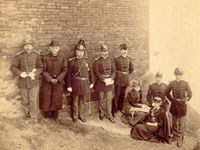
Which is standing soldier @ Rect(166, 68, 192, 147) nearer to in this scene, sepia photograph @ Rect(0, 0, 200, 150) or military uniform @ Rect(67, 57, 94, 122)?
sepia photograph @ Rect(0, 0, 200, 150)

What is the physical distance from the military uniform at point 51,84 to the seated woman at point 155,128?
194 centimetres

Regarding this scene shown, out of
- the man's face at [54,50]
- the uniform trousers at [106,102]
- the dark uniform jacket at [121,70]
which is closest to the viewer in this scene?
the man's face at [54,50]

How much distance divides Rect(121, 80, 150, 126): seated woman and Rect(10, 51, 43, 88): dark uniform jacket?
2643 mm

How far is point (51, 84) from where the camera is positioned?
752cm

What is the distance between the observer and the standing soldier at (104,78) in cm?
827

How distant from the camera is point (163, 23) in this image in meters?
13.5

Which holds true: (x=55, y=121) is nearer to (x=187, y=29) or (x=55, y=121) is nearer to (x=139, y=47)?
(x=139, y=47)

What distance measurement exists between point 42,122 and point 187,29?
31.4 feet

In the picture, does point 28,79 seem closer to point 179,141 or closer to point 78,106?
point 78,106

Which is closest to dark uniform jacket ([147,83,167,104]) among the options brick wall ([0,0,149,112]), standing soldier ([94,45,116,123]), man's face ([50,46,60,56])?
standing soldier ([94,45,116,123])

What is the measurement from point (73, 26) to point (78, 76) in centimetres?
130

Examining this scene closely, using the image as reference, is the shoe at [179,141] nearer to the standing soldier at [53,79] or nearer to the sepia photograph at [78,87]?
the sepia photograph at [78,87]

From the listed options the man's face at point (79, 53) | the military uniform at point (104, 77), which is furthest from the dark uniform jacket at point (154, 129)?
the man's face at point (79, 53)

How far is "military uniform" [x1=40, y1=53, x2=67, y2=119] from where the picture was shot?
24.4 feet
